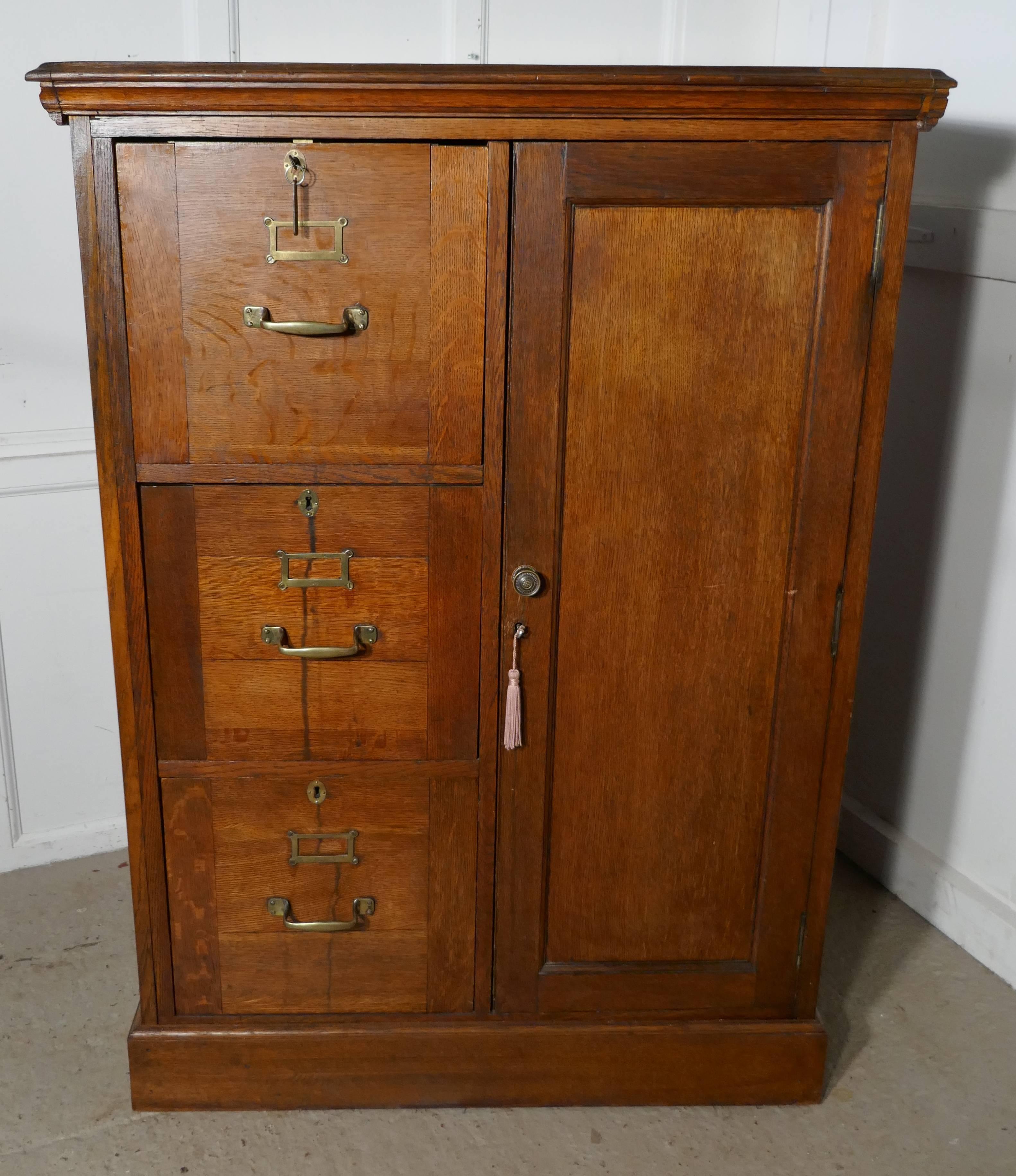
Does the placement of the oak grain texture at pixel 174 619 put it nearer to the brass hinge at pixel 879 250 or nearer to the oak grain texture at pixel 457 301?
the oak grain texture at pixel 457 301

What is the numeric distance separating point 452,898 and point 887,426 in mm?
1318

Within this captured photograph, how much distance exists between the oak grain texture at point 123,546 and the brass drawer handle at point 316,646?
6.8 inches

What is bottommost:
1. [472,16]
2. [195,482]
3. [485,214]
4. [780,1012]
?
[780,1012]

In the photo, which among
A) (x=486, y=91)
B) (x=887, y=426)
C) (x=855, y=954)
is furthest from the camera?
(x=887, y=426)

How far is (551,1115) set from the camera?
187cm

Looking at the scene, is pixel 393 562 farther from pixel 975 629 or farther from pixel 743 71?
pixel 975 629

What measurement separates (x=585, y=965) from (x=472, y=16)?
1.67 m

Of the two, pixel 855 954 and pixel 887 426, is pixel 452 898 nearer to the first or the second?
pixel 855 954

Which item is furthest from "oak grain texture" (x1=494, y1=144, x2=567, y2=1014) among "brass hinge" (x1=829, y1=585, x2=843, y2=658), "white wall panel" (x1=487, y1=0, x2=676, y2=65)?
"white wall panel" (x1=487, y1=0, x2=676, y2=65)

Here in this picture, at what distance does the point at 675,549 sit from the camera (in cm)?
165

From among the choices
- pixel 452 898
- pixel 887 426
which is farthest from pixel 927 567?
pixel 452 898

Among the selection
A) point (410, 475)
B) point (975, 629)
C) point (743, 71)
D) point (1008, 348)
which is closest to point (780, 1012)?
point (975, 629)

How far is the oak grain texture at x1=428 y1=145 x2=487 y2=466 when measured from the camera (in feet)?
4.89

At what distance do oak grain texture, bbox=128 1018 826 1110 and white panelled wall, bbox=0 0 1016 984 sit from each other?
2.03ft
